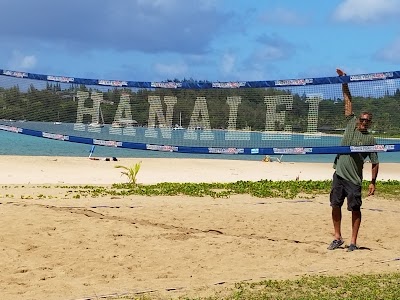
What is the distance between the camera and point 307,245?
26.8 feet

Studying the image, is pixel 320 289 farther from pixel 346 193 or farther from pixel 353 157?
pixel 353 157

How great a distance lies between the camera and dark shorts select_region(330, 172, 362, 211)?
25.2 ft

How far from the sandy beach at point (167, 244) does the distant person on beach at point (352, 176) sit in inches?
13.8

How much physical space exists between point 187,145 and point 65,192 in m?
2.97

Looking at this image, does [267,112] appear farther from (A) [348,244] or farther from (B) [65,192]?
(B) [65,192]

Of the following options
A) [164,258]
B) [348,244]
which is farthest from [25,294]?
[348,244]

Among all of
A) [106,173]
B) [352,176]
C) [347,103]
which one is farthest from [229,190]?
[106,173]

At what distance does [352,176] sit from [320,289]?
96.1 inches

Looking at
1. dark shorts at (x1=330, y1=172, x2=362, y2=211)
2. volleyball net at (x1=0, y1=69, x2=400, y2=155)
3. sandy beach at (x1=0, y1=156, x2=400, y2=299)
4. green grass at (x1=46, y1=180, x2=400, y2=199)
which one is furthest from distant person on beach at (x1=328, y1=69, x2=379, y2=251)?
green grass at (x1=46, y1=180, x2=400, y2=199)

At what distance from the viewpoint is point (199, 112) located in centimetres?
1116

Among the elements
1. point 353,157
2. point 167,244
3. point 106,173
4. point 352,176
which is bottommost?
point 106,173

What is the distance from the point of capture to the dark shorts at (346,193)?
7691 millimetres

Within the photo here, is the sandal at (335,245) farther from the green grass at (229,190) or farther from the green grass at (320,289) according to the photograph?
the green grass at (229,190)

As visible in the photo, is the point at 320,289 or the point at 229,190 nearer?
the point at 320,289
